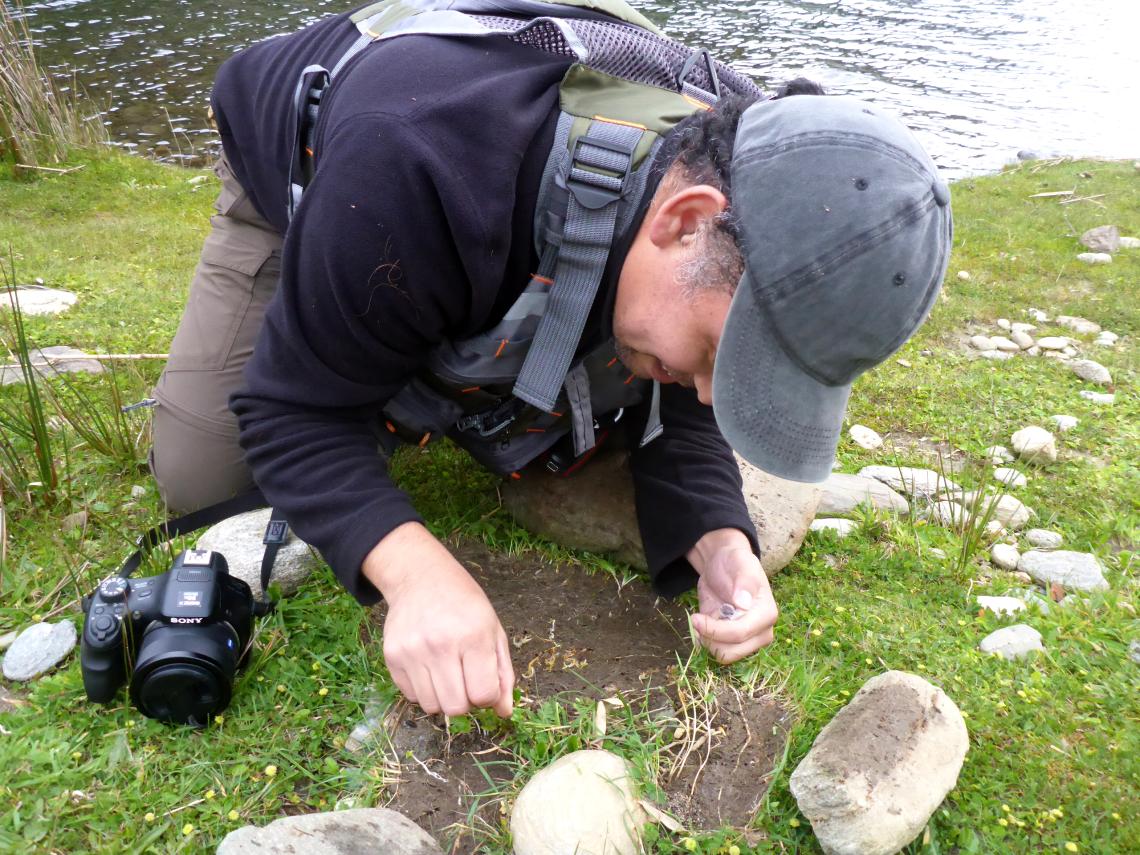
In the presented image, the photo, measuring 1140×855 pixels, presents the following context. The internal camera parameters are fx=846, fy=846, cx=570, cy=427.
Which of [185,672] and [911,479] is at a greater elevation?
[185,672]

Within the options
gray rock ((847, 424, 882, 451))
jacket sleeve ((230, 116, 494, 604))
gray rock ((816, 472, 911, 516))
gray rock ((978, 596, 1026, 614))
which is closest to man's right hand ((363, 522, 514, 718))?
jacket sleeve ((230, 116, 494, 604))

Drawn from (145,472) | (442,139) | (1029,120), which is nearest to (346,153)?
(442,139)

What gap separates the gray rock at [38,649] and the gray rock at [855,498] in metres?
2.42

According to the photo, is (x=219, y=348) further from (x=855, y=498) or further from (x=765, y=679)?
(x=855, y=498)

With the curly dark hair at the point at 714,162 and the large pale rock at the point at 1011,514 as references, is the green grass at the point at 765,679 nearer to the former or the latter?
the large pale rock at the point at 1011,514

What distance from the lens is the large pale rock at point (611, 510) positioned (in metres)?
2.70

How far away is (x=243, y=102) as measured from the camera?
258 centimetres

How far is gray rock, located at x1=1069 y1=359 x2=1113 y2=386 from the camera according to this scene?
4.22m

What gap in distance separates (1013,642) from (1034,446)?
140 centimetres

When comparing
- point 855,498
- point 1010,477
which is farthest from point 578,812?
point 1010,477

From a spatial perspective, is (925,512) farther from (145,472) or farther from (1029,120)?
(1029,120)

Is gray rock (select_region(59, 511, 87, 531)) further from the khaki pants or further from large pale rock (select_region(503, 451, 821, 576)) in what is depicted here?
large pale rock (select_region(503, 451, 821, 576))

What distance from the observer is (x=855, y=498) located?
3109 mm

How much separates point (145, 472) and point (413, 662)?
72.1 inches
